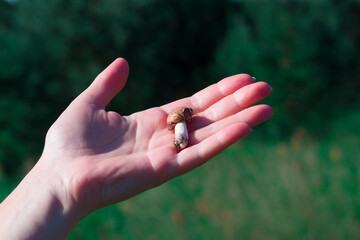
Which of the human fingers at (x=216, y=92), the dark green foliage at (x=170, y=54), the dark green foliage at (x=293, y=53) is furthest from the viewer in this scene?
the dark green foliage at (x=293, y=53)

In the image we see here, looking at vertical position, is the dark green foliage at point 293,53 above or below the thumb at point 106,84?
below

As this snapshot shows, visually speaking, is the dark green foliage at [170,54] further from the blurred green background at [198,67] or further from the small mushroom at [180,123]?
the small mushroom at [180,123]

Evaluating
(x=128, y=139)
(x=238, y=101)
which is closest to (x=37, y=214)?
(x=128, y=139)

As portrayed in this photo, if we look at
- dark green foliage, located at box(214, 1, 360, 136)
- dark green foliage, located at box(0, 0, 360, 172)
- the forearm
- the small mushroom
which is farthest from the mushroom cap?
dark green foliage, located at box(214, 1, 360, 136)

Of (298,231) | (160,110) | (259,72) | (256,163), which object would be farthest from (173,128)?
(259,72)

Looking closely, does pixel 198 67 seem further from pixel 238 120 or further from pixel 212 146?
pixel 212 146

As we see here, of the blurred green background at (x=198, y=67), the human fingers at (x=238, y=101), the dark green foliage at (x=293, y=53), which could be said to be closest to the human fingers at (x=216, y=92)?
the human fingers at (x=238, y=101)

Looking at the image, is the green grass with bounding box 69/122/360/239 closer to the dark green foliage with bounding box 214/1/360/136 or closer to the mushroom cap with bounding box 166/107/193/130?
the mushroom cap with bounding box 166/107/193/130
